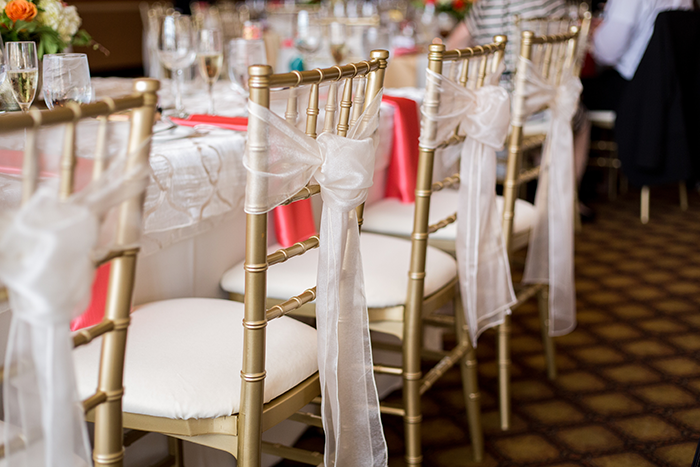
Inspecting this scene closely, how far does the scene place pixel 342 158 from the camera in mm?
1042

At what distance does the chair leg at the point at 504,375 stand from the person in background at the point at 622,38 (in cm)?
217

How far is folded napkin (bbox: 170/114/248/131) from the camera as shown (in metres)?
1.53

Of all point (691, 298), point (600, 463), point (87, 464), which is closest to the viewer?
point (87, 464)

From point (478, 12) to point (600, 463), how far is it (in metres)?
2.01

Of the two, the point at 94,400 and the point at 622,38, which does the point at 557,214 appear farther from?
the point at 622,38

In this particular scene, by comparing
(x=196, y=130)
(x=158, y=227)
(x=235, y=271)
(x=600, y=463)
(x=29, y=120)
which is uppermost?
(x=29, y=120)

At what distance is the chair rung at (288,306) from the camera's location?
1.05m

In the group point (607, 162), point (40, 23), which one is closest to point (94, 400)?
point (40, 23)

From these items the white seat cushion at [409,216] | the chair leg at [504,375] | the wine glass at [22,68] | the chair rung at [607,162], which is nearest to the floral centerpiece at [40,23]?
the wine glass at [22,68]

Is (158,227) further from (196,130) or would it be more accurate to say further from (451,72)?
(451,72)

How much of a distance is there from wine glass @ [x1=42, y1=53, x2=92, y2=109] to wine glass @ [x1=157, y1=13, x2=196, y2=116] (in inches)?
16.8

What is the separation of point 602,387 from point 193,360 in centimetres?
142

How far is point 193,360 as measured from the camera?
109 cm

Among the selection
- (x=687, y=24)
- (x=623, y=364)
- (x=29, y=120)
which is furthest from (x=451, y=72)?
(x=687, y=24)
